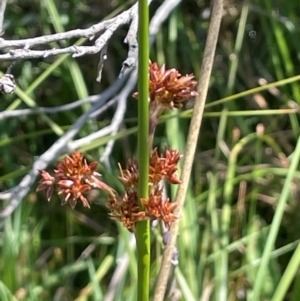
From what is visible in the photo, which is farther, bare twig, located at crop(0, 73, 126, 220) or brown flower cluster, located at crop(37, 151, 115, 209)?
bare twig, located at crop(0, 73, 126, 220)

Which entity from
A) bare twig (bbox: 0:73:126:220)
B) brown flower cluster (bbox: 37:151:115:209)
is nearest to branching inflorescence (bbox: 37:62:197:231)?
brown flower cluster (bbox: 37:151:115:209)

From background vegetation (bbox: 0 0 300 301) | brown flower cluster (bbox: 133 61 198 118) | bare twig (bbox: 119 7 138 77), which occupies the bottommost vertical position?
A: background vegetation (bbox: 0 0 300 301)

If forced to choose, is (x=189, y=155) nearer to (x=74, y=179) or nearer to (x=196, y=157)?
(x=74, y=179)

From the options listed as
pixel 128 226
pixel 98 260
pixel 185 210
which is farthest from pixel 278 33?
pixel 128 226

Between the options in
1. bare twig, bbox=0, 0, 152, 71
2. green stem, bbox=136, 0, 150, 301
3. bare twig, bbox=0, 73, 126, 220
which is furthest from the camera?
bare twig, bbox=0, 73, 126, 220

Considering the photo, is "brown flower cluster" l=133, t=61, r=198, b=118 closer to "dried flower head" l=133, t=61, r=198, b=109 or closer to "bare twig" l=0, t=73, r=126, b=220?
"dried flower head" l=133, t=61, r=198, b=109

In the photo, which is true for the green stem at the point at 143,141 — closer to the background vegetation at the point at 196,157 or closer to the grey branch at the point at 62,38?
the grey branch at the point at 62,38

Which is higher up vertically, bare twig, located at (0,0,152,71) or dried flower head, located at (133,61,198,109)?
bare twig, located at (0,0,152,71)

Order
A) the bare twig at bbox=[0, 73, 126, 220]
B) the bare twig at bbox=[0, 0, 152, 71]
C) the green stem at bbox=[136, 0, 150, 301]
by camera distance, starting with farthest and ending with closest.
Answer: the bare twig at bbox=[0, 73, 126, 220]
the bare twig at bbox=[0, 0, 152, 71]
the green stem at bbox=[136, 0, 150, 301]
